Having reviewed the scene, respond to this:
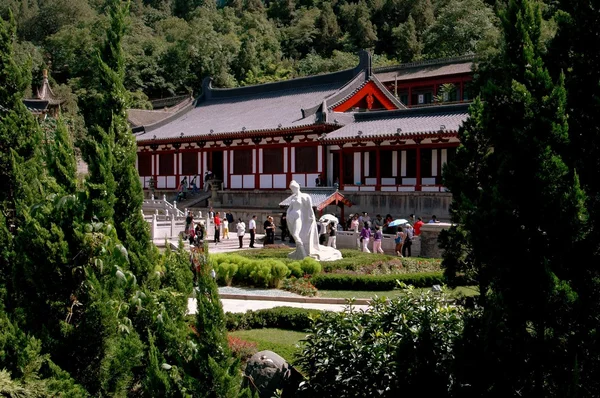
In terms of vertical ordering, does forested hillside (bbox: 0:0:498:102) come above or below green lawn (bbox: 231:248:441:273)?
above

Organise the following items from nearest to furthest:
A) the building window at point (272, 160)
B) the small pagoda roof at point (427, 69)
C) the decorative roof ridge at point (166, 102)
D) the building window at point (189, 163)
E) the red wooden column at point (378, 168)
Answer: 1. the red wooden column at point (378, 168)
2. the building window at point (272, 160)
3. the building window at point (189, 163)
4. the small pagoda roof at point (427, 69)
5. the decorative roof ridge at point (166, 102)

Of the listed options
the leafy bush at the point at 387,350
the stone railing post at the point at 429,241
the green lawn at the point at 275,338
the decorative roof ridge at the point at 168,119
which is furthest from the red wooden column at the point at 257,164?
the leafy bush at the point at 387,350

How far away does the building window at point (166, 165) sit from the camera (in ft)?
132

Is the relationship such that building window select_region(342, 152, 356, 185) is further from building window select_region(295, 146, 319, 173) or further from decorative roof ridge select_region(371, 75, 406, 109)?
decorative roof ridge select_region(371, 75, 406, 109)

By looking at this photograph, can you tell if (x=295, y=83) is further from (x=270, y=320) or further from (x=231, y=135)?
(x=270, y=320)

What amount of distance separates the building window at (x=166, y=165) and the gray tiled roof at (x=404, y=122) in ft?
42.0

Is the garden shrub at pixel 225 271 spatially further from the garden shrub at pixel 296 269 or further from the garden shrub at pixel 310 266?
the garden shrub at pixel 310 266

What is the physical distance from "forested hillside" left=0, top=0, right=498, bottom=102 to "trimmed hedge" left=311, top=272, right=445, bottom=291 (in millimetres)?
39893

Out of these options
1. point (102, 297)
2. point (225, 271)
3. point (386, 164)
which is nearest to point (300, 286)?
point (225, 271)

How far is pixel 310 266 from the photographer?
17781 mm

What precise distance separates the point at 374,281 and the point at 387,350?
9177 millimetres

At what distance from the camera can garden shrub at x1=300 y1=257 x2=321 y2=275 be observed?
17.8 meters

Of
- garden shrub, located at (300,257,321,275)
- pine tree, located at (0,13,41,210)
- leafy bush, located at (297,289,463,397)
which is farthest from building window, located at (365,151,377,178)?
leafy bush, located at (297,289,463,397)

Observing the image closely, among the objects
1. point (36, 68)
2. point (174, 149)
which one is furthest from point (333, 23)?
point (174, 149)
